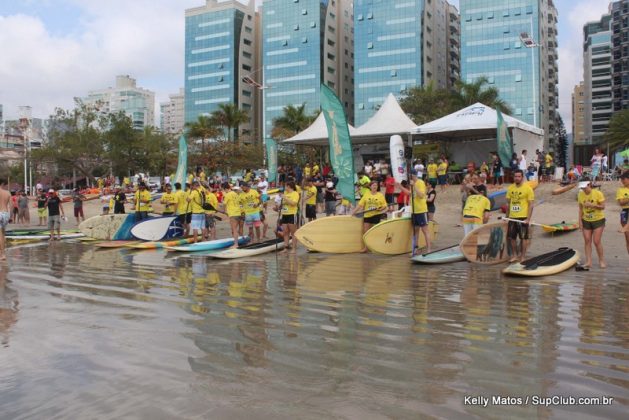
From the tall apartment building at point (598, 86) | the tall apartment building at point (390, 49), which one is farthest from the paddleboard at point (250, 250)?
the tall apartment building at point (598, 86)

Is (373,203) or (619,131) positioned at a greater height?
(619,131)

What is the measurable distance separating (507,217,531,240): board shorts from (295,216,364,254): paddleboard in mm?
3172

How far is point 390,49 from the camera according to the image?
272 feet

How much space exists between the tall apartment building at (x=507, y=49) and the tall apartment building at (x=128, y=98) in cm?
11045

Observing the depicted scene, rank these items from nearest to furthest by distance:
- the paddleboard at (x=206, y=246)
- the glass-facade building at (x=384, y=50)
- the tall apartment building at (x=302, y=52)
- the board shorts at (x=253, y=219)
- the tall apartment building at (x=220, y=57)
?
the paddleboard at (x=206, y=246) → the board shorts at (x=253, y=219) → the glass-facade building at (x=384, y=50) → the tall apartment building at (x=302, y=52) → the tall apartment building at (x=220, y=57)

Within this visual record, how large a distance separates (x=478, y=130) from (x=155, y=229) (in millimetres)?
15965

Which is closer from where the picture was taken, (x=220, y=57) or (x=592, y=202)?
(x=592, y=202)

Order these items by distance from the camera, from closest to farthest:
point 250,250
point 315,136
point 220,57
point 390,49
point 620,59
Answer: point 250,250 → point 315,136 → point 390,49 → point 620,59 → point 220,57

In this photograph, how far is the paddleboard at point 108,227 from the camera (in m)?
14.0

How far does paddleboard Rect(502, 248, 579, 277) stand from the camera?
7.52 metres

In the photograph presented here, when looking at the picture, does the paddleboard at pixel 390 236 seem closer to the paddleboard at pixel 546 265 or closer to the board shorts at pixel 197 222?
the paddleboard at pixel 546 265

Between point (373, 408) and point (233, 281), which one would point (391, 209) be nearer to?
point (233, 281)

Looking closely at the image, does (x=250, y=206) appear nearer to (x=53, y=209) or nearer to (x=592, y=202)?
(x=53, y=209)

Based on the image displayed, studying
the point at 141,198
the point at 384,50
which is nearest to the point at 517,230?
the point at 141,198
